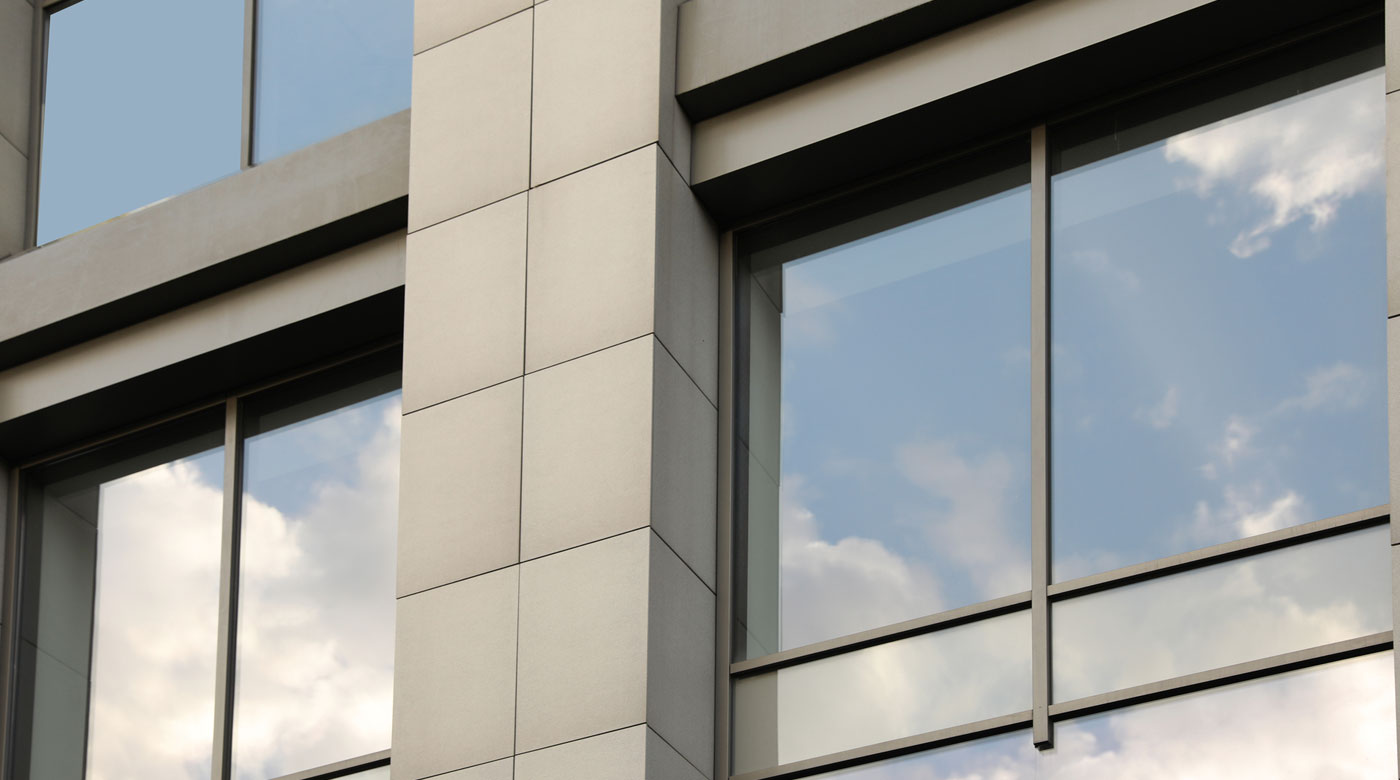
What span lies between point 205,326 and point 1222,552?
7.23 m

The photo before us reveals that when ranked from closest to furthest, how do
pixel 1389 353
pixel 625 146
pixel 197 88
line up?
1. pixel 1389 353
2. pixel 625 146
3. pixel 197 88

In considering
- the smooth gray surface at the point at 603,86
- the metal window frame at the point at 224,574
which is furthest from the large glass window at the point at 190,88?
the smooth gray surface at the point at 603,86

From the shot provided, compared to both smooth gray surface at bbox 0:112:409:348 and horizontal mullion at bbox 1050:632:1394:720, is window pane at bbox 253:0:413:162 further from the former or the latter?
horizontal mullion at bbox 1050:632:1394:720

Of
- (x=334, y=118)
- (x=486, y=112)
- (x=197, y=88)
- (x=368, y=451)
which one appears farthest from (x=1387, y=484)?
(x=197, y=88)

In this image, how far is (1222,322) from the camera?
10742mm

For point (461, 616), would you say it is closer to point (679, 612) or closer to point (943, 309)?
point (679, 612)

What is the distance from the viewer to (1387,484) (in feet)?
32.4

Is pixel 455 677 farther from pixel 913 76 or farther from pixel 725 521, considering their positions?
pixel 913 76

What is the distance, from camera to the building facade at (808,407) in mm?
10203

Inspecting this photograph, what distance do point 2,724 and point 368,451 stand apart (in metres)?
3.43

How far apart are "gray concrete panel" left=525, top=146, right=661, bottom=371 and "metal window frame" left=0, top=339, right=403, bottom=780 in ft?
7.98

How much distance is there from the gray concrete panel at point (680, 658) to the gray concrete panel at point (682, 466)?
0.45ft

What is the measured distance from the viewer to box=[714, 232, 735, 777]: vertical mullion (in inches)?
434

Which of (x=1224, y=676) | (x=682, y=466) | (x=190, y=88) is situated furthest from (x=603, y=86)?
(x=190, y=88)
